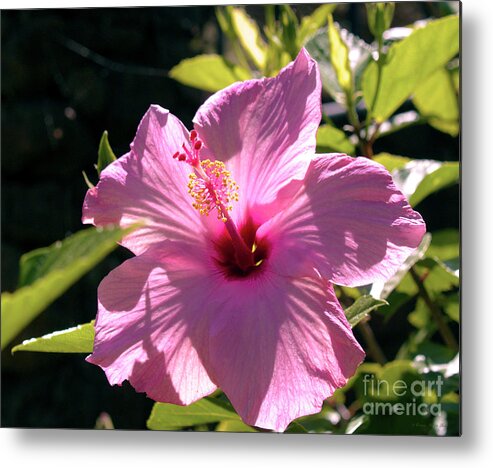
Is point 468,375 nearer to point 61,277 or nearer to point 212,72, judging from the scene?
point 212,72

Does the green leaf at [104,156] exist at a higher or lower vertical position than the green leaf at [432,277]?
higher

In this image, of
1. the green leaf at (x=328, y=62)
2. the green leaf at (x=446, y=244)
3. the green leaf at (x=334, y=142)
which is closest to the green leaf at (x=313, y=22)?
the green leaf at (x=328, y=62)

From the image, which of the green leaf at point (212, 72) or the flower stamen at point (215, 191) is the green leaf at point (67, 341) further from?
the green leaf at point (212, 72)

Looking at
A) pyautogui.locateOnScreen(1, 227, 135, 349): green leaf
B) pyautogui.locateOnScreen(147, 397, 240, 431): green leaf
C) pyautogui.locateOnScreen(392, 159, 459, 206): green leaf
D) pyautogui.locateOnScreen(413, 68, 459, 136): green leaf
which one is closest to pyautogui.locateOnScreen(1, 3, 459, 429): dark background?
pyautogui.locateOnScreen(413, 68, 459, 136): green leaf

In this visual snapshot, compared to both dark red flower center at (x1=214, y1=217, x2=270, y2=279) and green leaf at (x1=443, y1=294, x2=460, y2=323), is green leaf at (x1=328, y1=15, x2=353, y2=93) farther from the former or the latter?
green leaf at (x1=443, y1=294, x2=460, y2=323)

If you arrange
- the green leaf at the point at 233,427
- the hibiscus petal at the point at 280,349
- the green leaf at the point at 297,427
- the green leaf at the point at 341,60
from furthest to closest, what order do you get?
the green leaf at the point at 233,427 < the green leaf at the point at 341,60 < the green leaf at the point at 297,427 < the hibiscus petal at the point at 280,349

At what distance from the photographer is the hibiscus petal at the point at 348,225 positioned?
2.19 ft

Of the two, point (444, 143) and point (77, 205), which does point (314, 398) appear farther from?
point (77, 205)

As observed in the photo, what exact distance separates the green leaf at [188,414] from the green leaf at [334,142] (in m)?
0.33

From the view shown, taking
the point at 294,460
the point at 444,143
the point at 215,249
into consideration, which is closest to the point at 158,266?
the point at 215,249

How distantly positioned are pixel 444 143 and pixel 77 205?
0.74 meters

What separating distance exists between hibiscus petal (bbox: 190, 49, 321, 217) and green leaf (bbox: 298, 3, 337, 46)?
0.92 ft

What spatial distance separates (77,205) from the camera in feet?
5.24

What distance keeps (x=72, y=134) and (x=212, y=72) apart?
656 mm
